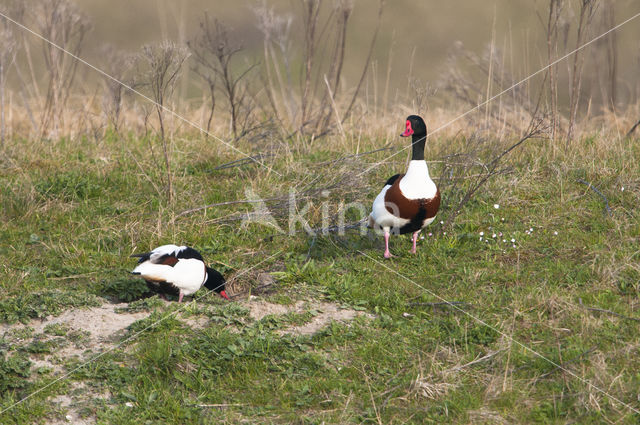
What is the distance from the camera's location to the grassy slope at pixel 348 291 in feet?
11.0

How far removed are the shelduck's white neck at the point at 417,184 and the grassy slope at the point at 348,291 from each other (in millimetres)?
580

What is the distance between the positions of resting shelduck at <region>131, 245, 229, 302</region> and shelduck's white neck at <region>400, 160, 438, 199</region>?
4.93 ft

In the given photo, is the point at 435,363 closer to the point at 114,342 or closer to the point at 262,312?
the point at 262,312

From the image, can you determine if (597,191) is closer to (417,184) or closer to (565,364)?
(417,184)

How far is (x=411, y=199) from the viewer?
15.0 feet

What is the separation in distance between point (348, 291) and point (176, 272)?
119 cm

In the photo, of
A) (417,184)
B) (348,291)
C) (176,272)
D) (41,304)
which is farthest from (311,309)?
(41,304)

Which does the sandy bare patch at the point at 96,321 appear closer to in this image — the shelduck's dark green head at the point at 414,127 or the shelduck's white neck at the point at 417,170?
the shelduck's white neck at the point at 417,170

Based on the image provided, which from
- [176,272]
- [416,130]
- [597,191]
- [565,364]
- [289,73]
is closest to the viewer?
[565,364]

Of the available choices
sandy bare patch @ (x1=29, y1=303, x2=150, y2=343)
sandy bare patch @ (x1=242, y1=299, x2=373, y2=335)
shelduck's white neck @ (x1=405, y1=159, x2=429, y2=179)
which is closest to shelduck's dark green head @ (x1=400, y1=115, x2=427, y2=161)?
shelduck's white neck @ (x1=405, y1=159, x2=429, y2=179)

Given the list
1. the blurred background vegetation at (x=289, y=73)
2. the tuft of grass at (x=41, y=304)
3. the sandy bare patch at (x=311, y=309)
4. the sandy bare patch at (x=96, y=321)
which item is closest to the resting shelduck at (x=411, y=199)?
the sandy bare patch at (x=311, y=309)

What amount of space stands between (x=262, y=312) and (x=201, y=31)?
15.2ft

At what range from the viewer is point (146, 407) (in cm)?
337

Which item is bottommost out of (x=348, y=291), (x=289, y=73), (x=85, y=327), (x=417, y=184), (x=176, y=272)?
(x=85, y=327)
